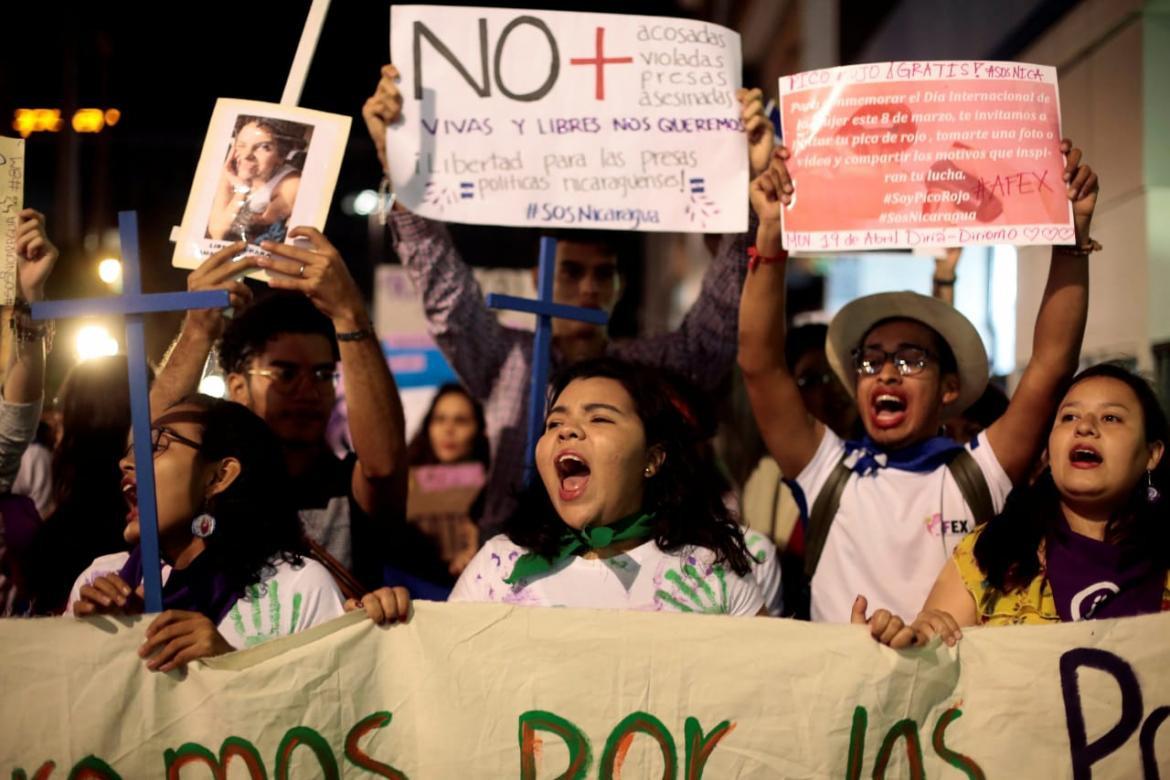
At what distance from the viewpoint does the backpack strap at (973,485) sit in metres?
3.32

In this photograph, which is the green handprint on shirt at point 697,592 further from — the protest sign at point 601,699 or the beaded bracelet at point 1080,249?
the beaded bracelet at point 1080,249

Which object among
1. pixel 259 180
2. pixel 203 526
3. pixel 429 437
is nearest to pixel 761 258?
pixel 259 180

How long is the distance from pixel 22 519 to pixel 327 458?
761 mm

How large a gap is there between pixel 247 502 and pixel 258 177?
771 mm

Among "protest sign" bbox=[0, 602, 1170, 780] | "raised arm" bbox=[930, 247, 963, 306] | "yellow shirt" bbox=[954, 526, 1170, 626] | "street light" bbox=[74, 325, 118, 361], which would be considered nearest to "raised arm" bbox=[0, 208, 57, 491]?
"protest sign" bbox=[0, 602, 1170, 780]

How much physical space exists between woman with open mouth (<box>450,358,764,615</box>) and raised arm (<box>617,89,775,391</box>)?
0.92m

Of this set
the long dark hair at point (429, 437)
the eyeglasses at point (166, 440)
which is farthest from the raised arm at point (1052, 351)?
the long dark hair at point (429, 437)

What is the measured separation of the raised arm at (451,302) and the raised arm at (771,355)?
3.05 feet

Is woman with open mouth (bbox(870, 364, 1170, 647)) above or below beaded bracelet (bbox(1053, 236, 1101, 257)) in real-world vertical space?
below

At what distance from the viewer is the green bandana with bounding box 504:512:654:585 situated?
3.02 metres

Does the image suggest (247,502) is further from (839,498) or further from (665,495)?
(839,498)

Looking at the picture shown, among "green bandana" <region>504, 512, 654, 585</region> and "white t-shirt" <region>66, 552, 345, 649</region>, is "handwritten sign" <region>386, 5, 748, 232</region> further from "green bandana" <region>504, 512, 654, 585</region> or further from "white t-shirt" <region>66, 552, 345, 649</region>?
"white t-shirt" <region>66, 552, 345, 649</region>

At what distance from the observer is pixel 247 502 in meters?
2.95

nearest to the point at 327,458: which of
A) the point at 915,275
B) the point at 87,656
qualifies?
the point at 87,656
